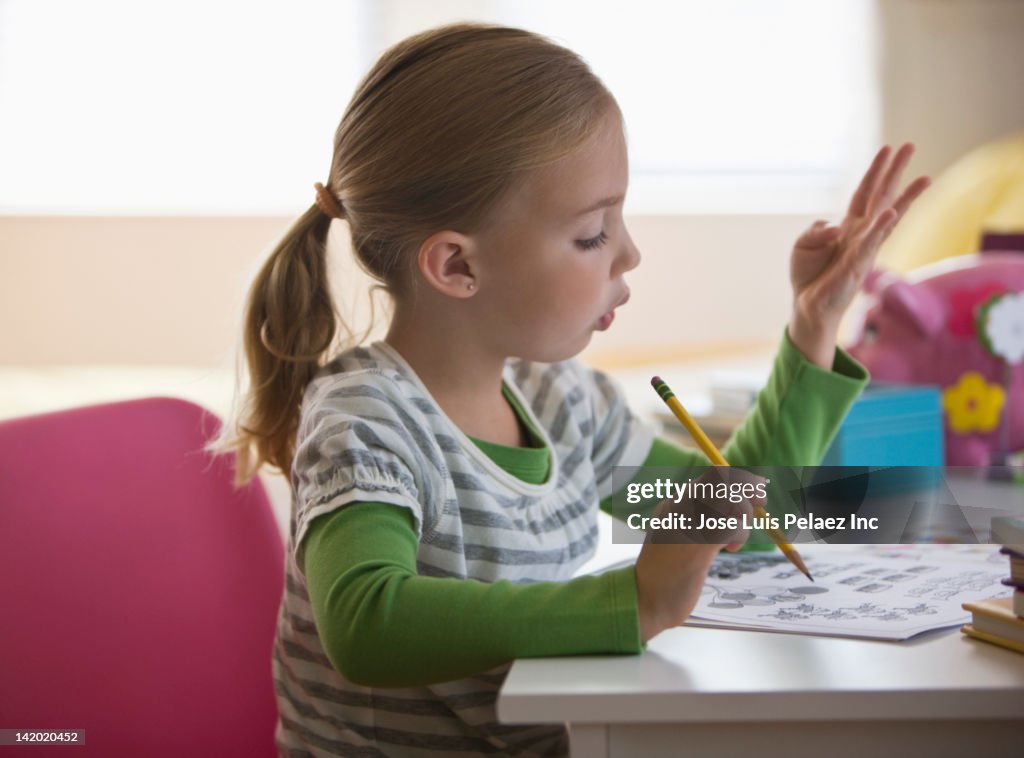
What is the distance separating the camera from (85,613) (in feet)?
3.07

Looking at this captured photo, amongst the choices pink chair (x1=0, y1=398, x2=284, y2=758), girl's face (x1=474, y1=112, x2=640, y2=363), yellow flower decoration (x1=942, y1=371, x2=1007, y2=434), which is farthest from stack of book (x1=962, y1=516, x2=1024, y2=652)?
yellow flower decoration (x1=942, y1=371, x2=1007, y2=434)

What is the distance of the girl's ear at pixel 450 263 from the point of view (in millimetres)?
900

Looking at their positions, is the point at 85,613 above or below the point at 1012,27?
below

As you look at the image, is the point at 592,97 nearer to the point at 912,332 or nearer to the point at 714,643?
the point at 714,643

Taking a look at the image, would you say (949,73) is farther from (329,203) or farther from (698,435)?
(698,435)

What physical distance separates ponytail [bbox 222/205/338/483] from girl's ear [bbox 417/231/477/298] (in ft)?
0.40

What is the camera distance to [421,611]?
26.2 inches

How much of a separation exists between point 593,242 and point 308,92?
121 inches

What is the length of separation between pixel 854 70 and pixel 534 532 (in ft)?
11.0

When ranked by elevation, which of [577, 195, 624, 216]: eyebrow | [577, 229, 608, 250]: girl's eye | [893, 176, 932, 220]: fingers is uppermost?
[893, 176, 932, 220]: fingers

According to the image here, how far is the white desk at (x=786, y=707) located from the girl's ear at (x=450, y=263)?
0.39 meters

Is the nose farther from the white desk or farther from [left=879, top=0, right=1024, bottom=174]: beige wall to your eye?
[left=879, top=0, right=1024, bottom=174]: beige wall

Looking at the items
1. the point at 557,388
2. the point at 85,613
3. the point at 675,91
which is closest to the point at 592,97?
the point at 557,388

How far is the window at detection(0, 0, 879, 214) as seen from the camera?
3736 millimetres
